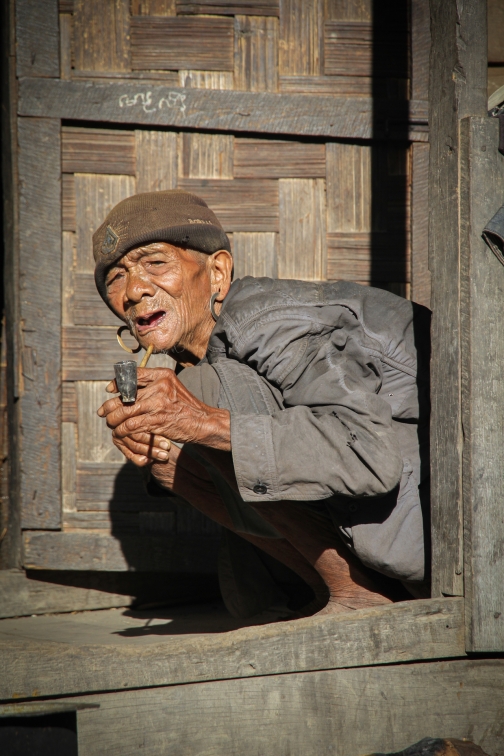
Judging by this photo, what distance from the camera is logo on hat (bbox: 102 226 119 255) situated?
2.66 meters

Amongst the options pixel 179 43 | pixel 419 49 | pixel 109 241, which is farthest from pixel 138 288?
pixel 419 49

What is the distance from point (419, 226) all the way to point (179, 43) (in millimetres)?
1327

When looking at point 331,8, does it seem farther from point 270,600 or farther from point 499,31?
point 270,600

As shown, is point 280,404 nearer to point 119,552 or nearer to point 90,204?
point 119,552

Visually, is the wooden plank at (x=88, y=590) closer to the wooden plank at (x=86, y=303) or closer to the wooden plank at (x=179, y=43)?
the wooden plank at (x=86, y=303)

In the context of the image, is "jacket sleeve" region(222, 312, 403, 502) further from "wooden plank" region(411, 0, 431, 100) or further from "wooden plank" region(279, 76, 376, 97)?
"wooden plank" region(411, 0, 431, 100)

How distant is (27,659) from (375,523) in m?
1.00

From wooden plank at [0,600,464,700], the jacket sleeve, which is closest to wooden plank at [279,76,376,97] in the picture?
the jacket sleeve

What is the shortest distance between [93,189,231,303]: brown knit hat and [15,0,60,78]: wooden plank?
1017 mm

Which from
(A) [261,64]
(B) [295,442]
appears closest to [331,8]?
(A) [261,64]

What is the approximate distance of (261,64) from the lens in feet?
11.2

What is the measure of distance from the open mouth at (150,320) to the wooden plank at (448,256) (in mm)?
950

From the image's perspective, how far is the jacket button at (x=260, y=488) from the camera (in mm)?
2076

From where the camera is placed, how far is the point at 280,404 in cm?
234
